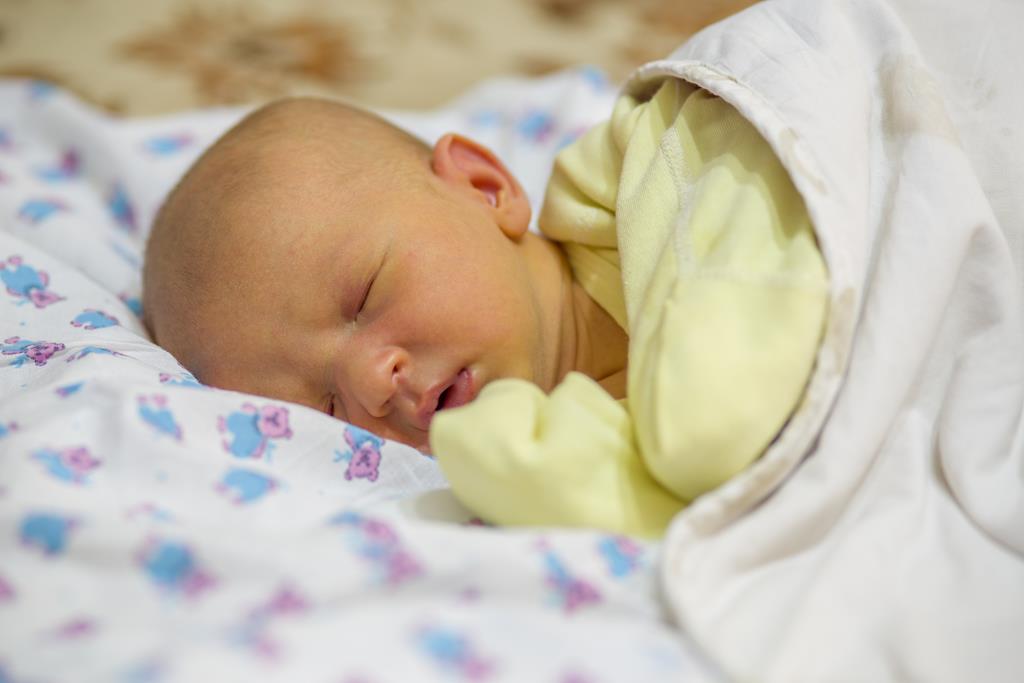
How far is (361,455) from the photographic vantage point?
3.09 ft

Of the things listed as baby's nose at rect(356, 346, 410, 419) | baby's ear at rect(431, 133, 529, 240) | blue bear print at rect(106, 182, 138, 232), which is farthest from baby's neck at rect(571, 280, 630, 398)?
blue bear print at rect(106, 182, 138, 232)

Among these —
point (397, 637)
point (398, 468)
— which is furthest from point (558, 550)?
point (398, 468)

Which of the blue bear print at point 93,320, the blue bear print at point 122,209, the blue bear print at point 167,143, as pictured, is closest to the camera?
the blue bear print at point 93,320

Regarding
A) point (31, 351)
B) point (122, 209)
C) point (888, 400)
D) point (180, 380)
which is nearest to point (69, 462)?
point (180, 380)

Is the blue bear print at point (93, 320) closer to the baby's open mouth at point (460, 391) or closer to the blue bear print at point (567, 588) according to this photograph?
the baby's open mouth at point (460, 391)

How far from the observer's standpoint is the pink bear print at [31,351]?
3.40 feet

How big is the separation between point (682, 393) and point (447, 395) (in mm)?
296

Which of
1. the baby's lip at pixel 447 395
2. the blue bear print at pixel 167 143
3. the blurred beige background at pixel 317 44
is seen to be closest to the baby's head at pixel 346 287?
the baby's lip at pixel 447 395

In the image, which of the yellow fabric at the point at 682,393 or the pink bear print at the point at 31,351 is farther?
the pink bear print at the point at 31,351

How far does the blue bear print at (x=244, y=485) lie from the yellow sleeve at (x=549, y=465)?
147 mm

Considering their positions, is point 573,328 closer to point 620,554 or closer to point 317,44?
point 620,554

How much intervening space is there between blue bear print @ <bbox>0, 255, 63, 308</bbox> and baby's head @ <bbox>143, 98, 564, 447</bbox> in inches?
5.9

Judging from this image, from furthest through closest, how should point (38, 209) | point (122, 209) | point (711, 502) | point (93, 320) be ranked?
point (122, 209), point (38, 209), point (93, 320), point (711, 502)

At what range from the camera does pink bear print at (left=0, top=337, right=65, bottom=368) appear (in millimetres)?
1036
